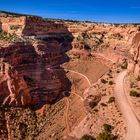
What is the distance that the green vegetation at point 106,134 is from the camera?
129ft

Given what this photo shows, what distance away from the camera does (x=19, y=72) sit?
69.1 meters

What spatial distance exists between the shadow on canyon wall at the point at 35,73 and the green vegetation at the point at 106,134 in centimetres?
2678

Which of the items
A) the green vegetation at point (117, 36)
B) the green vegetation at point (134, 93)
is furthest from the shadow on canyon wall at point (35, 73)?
the green vegetation at point (134, 93)

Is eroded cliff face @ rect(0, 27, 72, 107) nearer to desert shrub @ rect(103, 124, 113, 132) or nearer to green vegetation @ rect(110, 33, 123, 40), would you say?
green vegetation @ rect(110, 33, 123, 40)

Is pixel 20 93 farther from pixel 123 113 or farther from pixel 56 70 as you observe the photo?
pixel 123 113

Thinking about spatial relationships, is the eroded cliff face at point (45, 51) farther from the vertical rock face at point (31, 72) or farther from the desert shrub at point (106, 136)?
the desert shrub at point (106, 136)

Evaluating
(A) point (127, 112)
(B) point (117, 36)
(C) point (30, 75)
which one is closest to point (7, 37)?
(C) point (30, 75)

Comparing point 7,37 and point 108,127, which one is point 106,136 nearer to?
point 108,127

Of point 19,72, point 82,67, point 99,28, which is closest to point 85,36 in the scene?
point 99,28

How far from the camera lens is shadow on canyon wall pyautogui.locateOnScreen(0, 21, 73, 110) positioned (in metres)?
67.0

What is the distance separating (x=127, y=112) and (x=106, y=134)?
22.3ft

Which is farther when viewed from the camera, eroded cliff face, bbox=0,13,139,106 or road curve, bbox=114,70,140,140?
eroded cliff face, bbox=0,13,139,106

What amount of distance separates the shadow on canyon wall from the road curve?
51.4 ft

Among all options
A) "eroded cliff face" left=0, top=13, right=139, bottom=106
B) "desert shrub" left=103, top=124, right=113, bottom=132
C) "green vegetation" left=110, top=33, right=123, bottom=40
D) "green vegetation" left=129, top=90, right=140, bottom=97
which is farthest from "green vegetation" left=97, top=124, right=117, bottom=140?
"green vegetation" left=110, top=33, right=123, bottom=40
